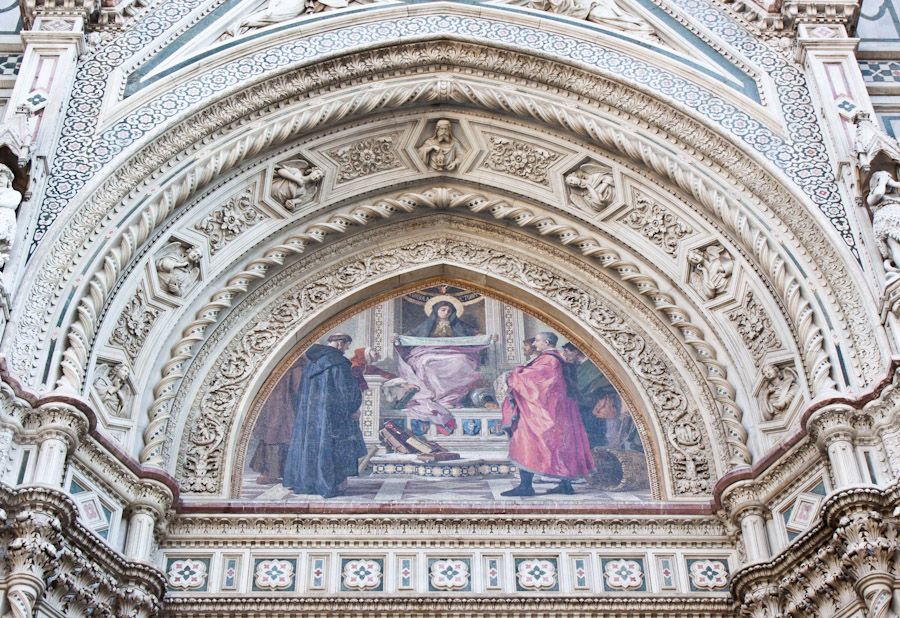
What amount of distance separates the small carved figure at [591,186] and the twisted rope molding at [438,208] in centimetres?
29

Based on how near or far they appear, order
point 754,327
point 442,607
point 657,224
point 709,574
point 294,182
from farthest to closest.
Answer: point 294,182 → point 657,224 → point 754,327 → point 709,574 → point 442,607

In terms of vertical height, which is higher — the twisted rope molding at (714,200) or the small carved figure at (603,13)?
the small carved figure at (603,13)

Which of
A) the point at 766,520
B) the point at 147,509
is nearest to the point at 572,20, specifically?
the point at 766,520

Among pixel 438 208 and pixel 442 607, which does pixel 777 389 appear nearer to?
pixel 442 607

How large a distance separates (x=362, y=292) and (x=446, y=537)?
3322mm

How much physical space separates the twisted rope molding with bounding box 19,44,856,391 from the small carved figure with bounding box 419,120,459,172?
1.08ft

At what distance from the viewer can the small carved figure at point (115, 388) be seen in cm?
1291

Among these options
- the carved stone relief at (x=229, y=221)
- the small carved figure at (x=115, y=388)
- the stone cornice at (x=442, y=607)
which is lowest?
the stone cornice at (x=442, y=607)

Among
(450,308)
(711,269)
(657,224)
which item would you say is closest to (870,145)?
(711,269)

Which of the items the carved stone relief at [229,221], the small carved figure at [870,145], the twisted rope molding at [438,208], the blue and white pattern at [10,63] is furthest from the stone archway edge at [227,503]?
the blue and white pattern at [10,63]

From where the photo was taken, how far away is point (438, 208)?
15617 millimetres

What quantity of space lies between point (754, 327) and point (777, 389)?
2.44ft

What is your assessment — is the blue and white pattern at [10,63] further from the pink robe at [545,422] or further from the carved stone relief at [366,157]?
the pink robe at [545,422]

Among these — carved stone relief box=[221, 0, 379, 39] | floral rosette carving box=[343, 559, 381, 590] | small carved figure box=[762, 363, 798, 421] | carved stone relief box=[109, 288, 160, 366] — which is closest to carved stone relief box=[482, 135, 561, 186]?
carved stone relief box=[221, 0, 379, 39]
